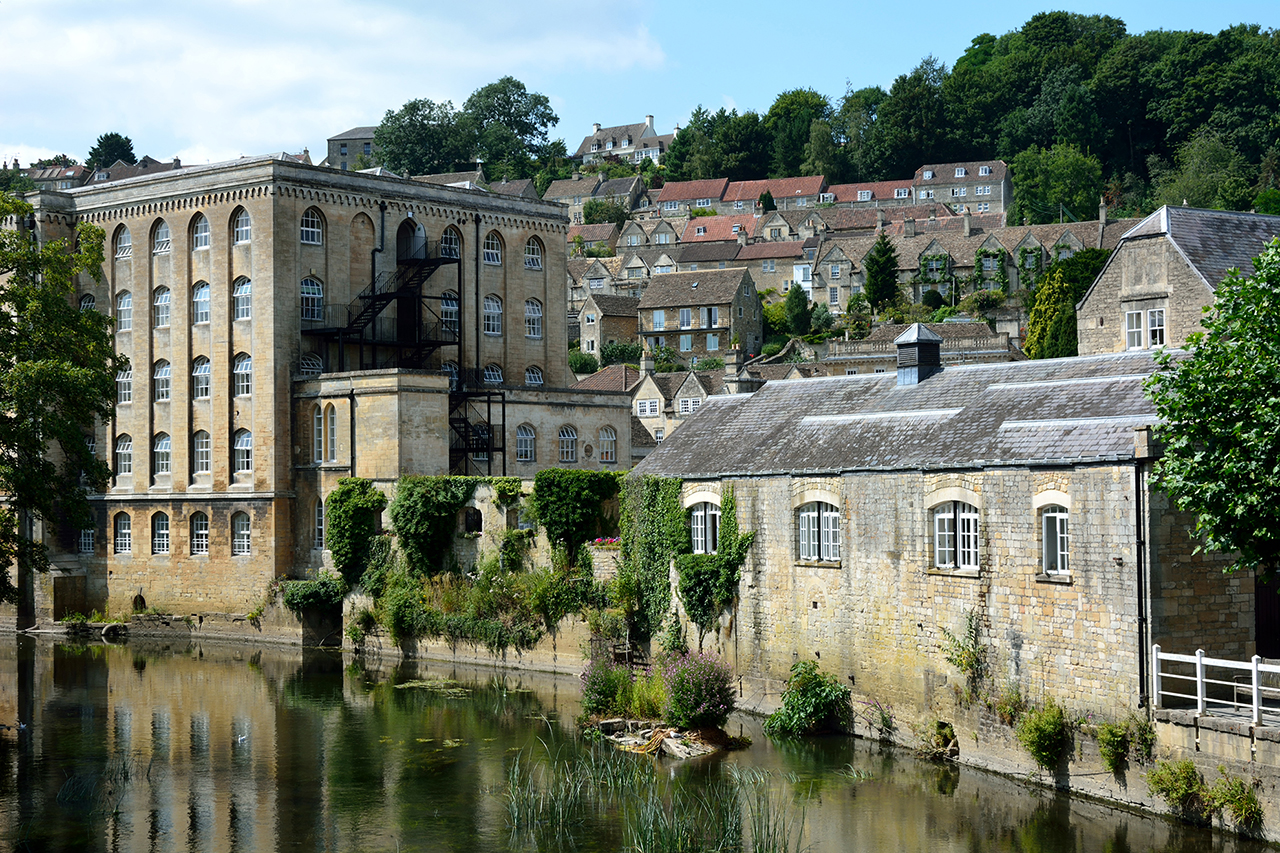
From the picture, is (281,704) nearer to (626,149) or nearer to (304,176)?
(304,176)

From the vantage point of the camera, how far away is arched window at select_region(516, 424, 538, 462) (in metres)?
46.7

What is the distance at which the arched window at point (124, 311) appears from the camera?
47438 mm

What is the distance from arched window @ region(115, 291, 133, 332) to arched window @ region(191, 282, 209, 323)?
3.00m

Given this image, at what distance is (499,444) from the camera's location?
4609 centimetres

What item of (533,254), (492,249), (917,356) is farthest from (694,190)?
(917,356)

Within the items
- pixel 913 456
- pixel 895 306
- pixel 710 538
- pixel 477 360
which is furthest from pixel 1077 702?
pixel 895 306

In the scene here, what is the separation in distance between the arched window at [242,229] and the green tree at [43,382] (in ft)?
39.8

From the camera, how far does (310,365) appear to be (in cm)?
4503

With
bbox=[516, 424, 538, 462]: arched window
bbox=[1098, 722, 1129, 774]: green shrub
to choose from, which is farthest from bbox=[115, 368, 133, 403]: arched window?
bbox=[1098, 722, 1129, 774]: green shrub

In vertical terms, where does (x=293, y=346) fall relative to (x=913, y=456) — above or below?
above

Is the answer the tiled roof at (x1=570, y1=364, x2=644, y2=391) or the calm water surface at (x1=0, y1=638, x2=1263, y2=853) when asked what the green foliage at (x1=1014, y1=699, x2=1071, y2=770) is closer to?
the calm water surface at (x1=0, y1=638, x2=1263, y2=853)

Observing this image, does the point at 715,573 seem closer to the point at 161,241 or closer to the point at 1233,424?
the point at 1233,424

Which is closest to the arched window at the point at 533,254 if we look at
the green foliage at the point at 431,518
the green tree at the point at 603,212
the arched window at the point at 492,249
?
the arched window at the point at 492,249

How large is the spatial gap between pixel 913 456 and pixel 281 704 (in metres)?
16.2
